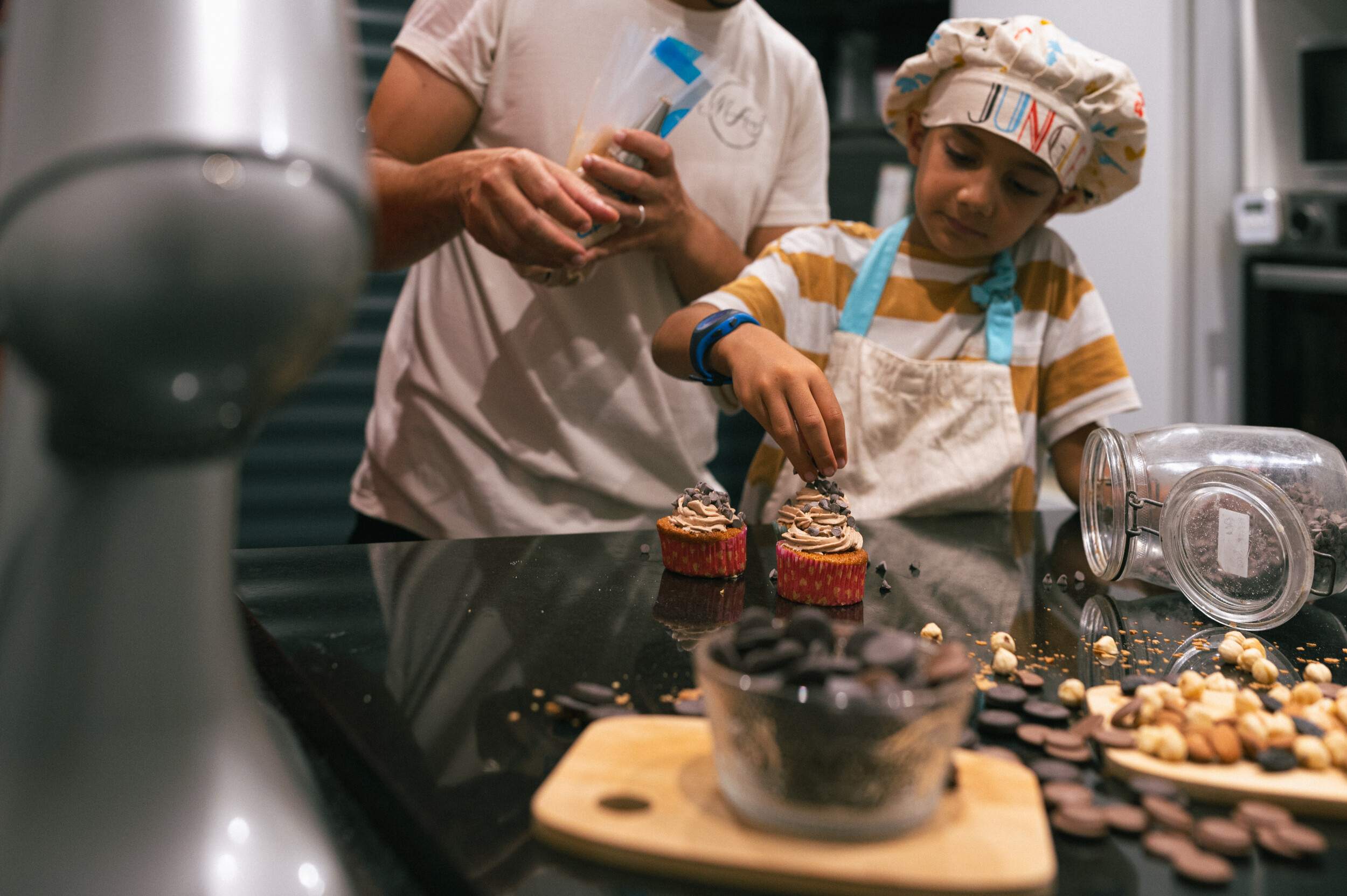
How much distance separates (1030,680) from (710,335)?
0.69m

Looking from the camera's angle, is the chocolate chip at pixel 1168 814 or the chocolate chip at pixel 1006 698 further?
the chocolate chip at pixel 1006 698

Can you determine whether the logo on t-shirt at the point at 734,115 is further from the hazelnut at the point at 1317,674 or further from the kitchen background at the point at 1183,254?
the kitchen background at the point at 1183,254

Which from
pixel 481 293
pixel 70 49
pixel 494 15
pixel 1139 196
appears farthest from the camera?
pixel 1139 196

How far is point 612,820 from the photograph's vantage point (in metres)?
0.52

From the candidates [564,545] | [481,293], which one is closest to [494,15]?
[481,293]

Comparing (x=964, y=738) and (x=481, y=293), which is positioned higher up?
(x=481, y=293)

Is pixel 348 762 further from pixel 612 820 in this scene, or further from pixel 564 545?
pixel 564 545

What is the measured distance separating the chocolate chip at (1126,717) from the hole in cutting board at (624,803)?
0.34 meters

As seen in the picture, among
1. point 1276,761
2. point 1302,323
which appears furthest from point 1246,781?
point 1302,323

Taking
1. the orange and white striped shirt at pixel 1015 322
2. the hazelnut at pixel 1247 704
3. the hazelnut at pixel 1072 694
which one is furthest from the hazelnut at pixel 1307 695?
the orange and white striped shirt at pixel 1015 322

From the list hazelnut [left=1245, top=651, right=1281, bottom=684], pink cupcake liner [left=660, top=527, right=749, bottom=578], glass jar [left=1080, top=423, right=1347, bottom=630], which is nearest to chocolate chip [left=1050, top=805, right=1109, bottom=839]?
hazelnut [left=1245, top=651, right=1281, bottom=684]

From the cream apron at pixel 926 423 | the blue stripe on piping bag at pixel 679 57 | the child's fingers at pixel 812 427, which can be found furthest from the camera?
the cream apron at pixel 926 423

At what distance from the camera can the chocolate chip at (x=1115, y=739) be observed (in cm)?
65

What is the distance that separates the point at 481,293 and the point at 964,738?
1145 millimetres
